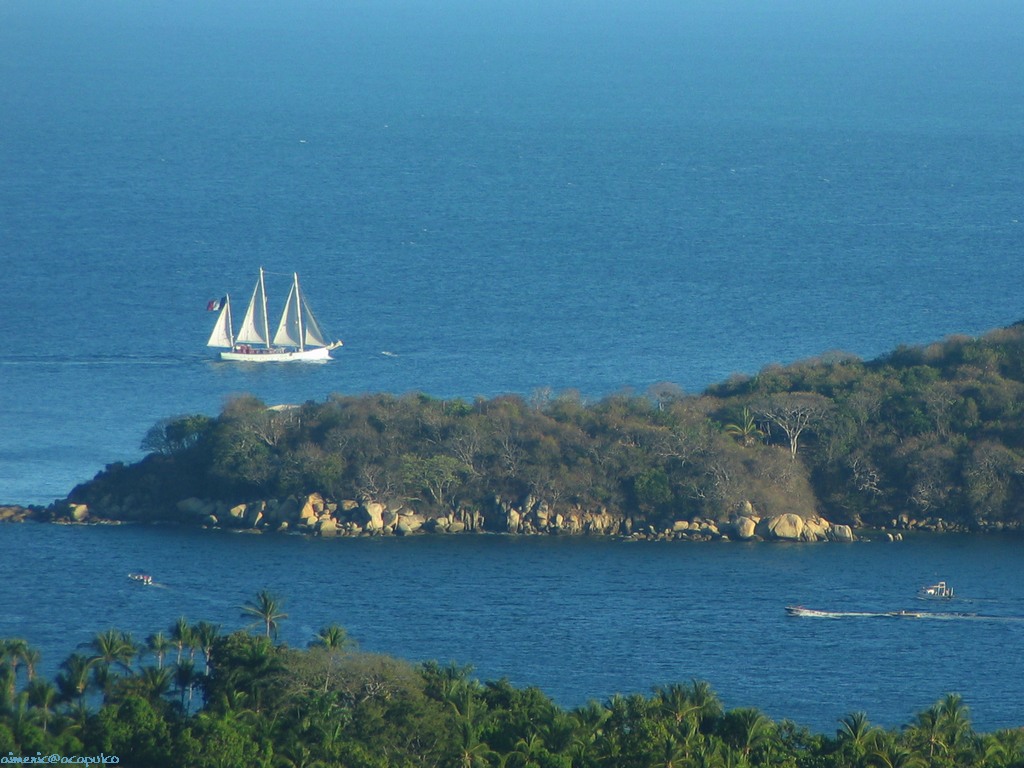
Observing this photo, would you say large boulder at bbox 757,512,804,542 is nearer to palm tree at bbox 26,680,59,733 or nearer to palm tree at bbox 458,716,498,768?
palm tree at bbox 458,716,498,768

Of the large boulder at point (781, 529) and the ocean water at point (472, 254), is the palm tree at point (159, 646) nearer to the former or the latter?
the ocean water at point (472, 254)

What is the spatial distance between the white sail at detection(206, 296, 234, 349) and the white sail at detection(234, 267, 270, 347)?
0.54 meters

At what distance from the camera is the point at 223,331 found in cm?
9981

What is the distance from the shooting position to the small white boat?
205ft

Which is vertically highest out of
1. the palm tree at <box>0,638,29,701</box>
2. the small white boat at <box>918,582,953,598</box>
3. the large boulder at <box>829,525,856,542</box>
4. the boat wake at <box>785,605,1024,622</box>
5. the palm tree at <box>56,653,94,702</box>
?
the large boulder at <box>829,525,856,542</box>

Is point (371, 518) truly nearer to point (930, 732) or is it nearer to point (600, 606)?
point (600, 606)

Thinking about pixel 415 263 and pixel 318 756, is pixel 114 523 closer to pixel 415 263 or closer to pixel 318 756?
pixel 318 756

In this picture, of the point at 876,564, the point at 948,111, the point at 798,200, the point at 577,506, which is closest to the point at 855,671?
the point at 876,564

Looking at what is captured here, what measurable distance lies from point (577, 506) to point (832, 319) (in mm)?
38488

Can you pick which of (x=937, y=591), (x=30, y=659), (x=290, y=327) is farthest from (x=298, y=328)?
(x=30, y=659)

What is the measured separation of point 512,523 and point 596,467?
3.13m

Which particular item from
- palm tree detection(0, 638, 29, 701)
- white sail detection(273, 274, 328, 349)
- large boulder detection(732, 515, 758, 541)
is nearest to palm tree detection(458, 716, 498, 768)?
palm tree detection(0, 638, 29, 701)

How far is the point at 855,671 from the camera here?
5628 centimetres

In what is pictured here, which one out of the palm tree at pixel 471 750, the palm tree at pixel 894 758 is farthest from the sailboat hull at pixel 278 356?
the palm tree at pixel 894 758
